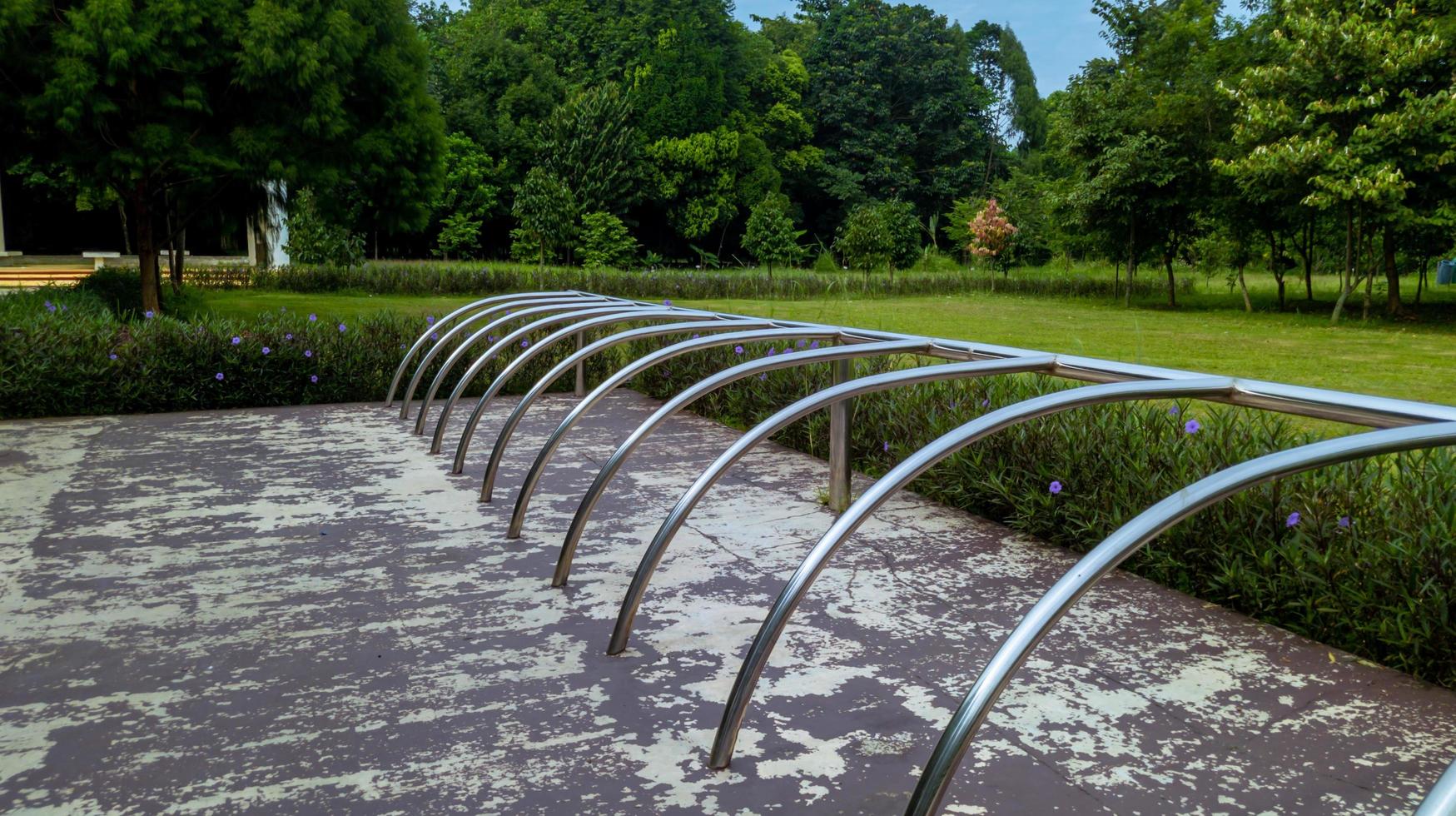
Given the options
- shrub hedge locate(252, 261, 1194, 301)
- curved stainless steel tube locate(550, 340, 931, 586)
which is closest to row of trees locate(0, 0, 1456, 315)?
shrub hedge locate(252, 261, 1194, 301)

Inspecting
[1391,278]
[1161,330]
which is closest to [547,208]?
[1161,330]

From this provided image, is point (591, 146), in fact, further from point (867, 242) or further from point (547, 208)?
point (867, 242)

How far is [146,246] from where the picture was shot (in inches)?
464

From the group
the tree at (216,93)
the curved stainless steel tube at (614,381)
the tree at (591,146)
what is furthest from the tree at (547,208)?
the curved stainless steel tube at (614,381)

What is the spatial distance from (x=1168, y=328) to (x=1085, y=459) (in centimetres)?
1520

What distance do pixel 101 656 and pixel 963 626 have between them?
2.49m

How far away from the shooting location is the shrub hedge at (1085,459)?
307 cm

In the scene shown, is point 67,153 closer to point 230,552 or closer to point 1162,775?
point 230,552

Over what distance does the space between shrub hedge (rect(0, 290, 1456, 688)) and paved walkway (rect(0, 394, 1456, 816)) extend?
0.52ft

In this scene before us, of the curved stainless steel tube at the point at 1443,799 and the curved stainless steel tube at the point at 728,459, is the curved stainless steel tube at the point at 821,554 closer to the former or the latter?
the curved stainless steel tube at the point at 728,459

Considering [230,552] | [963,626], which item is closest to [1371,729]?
[963,626]

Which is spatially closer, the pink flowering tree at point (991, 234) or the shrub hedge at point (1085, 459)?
the shrub hedge at point (1085, 459)

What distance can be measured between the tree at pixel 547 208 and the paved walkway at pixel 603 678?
2676 centimetres

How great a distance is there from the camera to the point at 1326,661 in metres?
2.99
